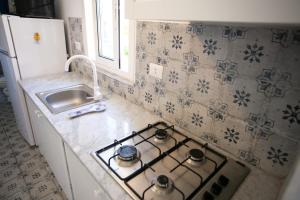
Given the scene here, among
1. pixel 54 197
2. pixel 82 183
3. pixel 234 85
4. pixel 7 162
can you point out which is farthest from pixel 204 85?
pixel 7 162

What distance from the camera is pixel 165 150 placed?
A: 3.22ft

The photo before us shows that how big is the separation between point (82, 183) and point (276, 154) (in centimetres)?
97

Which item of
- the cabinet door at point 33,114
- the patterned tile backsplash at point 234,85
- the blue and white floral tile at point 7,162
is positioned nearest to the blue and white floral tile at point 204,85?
the patterned tile backsplash at point 234,85

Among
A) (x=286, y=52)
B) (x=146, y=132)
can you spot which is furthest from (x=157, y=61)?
(x=286, y=52)

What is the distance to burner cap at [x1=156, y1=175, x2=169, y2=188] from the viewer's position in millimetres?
733

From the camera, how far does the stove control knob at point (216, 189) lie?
0.74m

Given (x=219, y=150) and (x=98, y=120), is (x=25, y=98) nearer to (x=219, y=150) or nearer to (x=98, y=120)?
(x=98, y=120)

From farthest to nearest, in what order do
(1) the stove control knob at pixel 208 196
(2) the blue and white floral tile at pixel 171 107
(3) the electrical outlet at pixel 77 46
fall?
(3) the electrical outlet at pixel 77 46, (2) the blue and white floral tile at pixel 171 107, (1) the stove control knob at pixel 208 196

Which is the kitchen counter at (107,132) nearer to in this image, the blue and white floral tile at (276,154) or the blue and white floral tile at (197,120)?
the blue and white floral tile at (276,154)

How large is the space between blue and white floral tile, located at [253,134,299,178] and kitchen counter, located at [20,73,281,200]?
5 centimetres

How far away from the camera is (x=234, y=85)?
863 millimetres

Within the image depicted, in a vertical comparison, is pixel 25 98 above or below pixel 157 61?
below

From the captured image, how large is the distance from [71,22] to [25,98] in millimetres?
932

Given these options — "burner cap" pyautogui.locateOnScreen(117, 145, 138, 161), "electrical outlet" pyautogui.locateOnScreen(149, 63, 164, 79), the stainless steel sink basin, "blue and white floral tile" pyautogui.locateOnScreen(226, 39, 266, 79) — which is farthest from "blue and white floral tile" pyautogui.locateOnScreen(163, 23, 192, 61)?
the stainless steel sink basin
